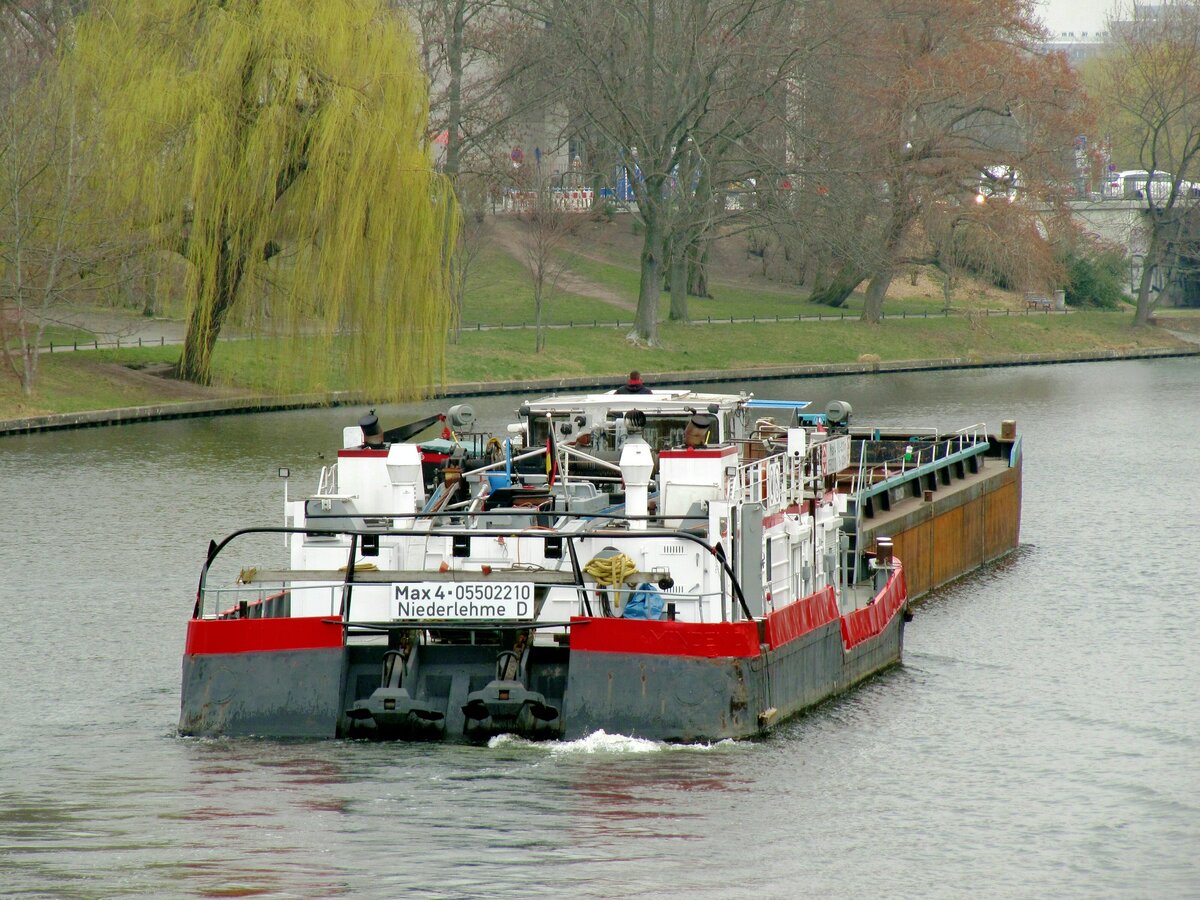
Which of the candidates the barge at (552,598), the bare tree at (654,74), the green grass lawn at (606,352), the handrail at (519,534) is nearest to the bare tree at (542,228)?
the green grass lawn at (606,352)

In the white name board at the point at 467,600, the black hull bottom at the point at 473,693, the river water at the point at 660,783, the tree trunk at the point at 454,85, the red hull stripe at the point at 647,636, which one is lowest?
the river water at the point at 660,783

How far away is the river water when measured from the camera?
17.9 meters

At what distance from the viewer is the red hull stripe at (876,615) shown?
83.7 ft

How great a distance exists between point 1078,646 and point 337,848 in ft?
50.4

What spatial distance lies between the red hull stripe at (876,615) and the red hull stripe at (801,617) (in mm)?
620

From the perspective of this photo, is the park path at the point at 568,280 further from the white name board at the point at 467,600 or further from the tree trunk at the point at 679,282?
the white name board at the point at 467,600

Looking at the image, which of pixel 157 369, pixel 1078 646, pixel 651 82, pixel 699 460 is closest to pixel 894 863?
pixel 699 460

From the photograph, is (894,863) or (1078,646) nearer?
(894,863)

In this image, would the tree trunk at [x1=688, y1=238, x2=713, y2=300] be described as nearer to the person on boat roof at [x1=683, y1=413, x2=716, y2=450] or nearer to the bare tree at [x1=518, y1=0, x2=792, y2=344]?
the bare tree at [x1=518, y1=0, x2=792, y2=344]

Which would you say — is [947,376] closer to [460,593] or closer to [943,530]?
[943,530]

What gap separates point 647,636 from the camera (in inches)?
812

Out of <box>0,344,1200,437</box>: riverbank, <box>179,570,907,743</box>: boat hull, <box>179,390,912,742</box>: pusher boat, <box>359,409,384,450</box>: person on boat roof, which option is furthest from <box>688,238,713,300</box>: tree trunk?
<box>179,570,907,743</box>: boat hull

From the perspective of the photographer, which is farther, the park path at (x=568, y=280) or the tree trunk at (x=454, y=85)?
the park path at (x=568, y=280)

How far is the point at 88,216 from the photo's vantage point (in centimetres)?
5747
